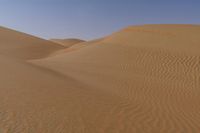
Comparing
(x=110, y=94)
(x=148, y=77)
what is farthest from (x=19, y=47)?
(x=110, y=94)

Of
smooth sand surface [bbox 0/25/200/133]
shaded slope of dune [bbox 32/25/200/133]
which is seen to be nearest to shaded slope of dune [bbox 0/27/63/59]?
shaded slope of dune [bbox 32/25/200/133]

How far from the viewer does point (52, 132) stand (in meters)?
5.09

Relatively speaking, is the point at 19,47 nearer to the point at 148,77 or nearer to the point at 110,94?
the point at 148,77

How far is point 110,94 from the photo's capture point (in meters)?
8.47

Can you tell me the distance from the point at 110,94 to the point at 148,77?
12.6 ft

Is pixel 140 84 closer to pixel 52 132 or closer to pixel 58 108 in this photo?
pixel 58 108

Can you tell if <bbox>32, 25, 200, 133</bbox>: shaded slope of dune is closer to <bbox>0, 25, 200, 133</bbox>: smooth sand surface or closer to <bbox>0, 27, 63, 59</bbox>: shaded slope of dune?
<bbox>0, 25, 200, 133</bbox>: smooth sand surface

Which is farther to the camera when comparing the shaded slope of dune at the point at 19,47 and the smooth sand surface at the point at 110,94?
the shaded slope of dune at the point at 19,47

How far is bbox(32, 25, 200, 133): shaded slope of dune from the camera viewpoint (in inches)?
251

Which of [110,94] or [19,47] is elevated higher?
[19,47]

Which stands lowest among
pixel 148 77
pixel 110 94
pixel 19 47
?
pixel 110 94

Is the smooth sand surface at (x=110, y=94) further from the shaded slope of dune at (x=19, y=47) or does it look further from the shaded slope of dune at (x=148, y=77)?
the shaded slope of dune at (x=19, y=47)

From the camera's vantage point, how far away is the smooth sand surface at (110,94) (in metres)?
5.66

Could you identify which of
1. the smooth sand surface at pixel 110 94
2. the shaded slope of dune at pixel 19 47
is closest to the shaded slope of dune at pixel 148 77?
the smooth sand surface at pixel 110 94
